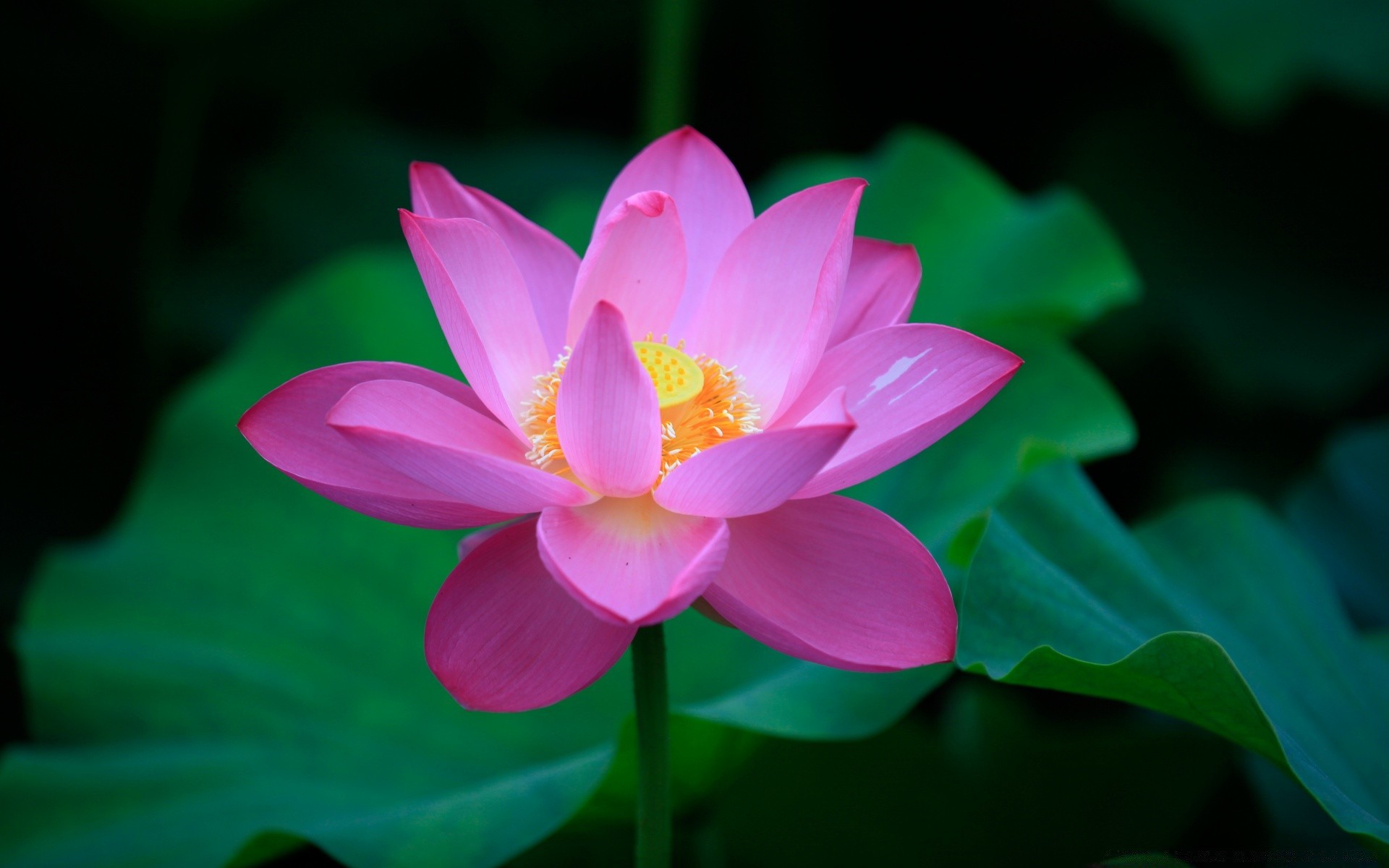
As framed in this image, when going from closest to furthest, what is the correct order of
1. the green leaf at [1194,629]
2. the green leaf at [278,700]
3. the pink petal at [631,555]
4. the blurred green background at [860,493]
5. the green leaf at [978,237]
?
the pink petal at [631,555]
the green leaf at [1194,629]
the green leaf at [278,700]
the blurred green background at [860,493]
the green leaf at [978,237]

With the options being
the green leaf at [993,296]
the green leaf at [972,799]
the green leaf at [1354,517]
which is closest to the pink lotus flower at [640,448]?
the green leaf at [993,296]

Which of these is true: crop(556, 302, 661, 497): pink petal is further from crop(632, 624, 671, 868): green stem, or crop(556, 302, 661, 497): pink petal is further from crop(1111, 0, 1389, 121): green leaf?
crop(1111, 0, 1389, 121): green leaf

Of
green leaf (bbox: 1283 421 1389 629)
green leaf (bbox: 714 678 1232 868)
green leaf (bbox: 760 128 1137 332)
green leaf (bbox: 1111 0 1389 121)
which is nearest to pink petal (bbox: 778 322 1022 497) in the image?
green leaf (bbox: 760 128 1137 332)

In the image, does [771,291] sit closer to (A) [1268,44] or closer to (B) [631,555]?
(B) [631,555]

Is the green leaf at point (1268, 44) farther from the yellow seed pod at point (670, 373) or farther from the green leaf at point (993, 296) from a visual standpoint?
the yellow seed pod at point (670, 373)

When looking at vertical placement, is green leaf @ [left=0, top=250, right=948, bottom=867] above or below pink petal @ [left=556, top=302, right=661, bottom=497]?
below

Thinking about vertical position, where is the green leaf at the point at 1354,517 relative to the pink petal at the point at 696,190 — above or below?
below
